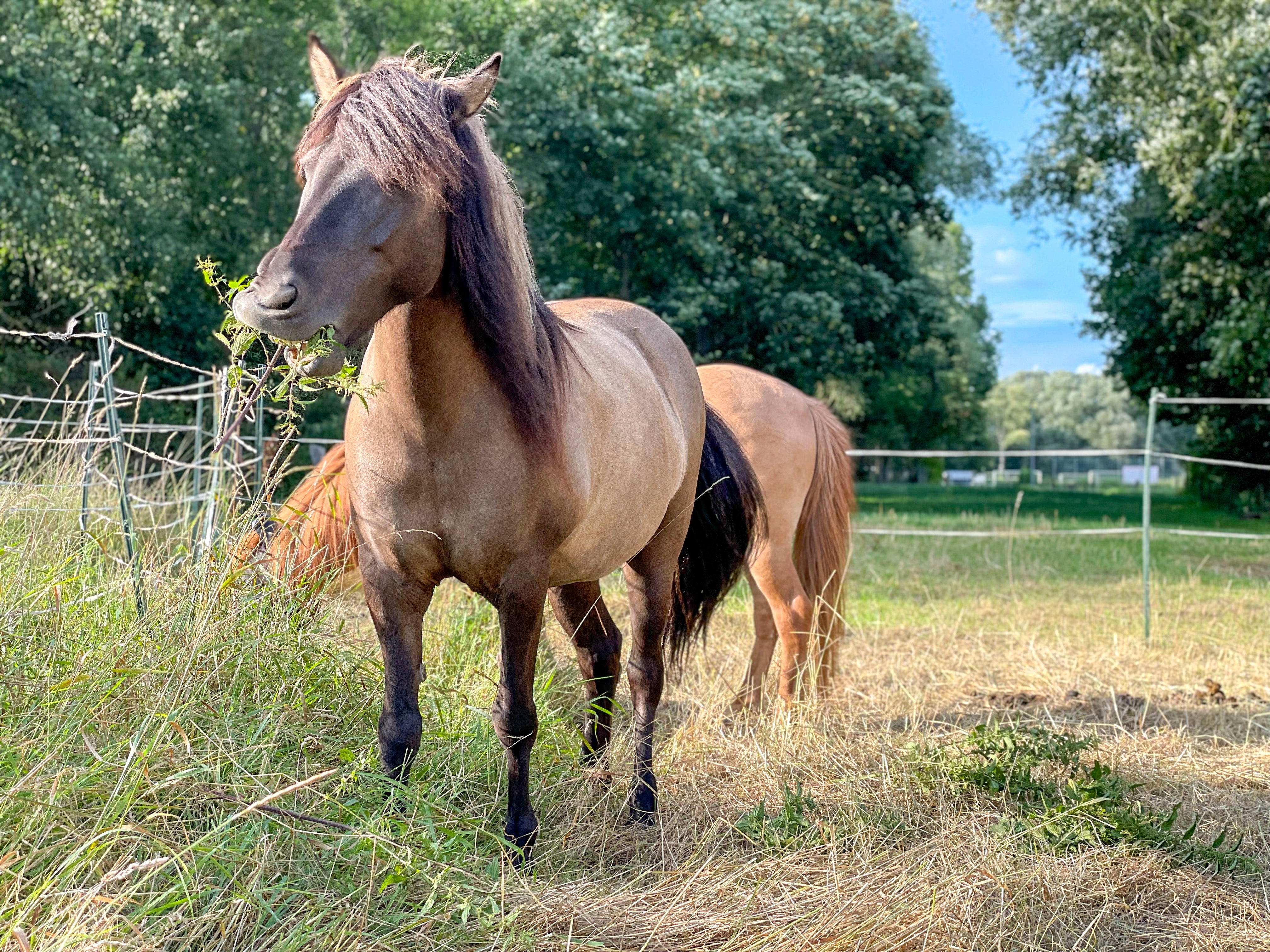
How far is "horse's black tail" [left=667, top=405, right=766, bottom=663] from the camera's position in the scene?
4555mm

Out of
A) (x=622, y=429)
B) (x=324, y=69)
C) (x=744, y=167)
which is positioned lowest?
(x=622, y=429)

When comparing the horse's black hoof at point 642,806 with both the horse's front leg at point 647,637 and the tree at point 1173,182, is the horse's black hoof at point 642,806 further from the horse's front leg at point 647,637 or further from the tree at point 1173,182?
the tree at point 1173,182

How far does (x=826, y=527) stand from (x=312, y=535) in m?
2.72

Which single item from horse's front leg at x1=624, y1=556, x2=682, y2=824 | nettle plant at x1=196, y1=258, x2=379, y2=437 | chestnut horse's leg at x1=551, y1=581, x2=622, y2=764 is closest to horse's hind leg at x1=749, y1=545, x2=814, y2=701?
horse's front leg at x1=624, y1=556, x2=682, y2=824

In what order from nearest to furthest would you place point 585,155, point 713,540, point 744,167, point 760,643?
point 713,540 < point 760,643 < point 585,155 < point 744,167

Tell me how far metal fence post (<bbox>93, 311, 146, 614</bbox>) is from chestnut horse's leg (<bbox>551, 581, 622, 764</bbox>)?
55.5 inches

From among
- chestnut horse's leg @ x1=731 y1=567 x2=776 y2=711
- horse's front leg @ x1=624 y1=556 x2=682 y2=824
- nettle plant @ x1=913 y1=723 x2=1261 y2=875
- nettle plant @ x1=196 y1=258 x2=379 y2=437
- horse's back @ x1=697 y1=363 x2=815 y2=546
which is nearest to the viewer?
nettle plant @ x1=196 y1=258 x2=379 y2=437

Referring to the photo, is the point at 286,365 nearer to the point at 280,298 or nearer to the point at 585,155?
the point at 280,298

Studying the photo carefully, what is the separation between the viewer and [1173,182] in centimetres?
1438

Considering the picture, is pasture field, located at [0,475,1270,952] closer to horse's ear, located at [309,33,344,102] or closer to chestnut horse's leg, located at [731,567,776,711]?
chestnut horse's leg, located at [731,567,776,711]

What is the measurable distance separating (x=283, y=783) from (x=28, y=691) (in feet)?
2.23

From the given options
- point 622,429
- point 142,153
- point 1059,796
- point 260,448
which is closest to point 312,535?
point 260,448

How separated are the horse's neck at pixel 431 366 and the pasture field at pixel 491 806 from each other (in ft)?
2.90

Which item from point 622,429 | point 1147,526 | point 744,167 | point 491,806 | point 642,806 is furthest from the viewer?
point 744,167
